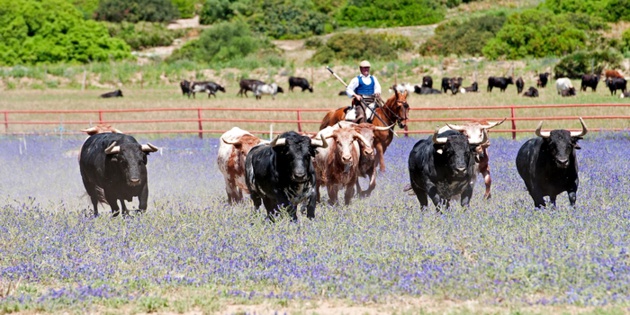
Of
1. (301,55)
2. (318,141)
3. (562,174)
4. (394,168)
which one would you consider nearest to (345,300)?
(318,141)

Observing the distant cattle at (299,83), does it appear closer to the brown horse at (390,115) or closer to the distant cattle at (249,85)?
the distant cattle at (249,85)

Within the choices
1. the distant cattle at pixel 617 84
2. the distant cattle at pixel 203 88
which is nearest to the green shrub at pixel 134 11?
the distant cattle at pixel 203 88

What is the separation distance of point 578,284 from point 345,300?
1633 mm

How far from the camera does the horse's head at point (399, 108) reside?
14.3m

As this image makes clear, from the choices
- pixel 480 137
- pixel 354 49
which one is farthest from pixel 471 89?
pixel 480 137

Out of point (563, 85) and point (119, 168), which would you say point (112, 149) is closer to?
point (119, 168)

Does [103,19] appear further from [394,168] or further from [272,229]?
[272,229]

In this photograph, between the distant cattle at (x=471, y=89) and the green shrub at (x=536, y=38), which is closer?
the distant cattle at (x=471, y=89)

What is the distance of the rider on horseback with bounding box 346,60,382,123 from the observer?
47.3 ft

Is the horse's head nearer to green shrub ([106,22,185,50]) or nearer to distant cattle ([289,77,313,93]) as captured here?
distant cattle ([289,77,313,93])

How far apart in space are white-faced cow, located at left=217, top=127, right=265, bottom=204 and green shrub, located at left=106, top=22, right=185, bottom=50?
210 feet

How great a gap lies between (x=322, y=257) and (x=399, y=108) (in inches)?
264

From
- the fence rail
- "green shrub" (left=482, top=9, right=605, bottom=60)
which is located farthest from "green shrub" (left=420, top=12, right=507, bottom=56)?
the fence rail

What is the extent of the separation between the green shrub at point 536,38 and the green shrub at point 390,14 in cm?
2287
